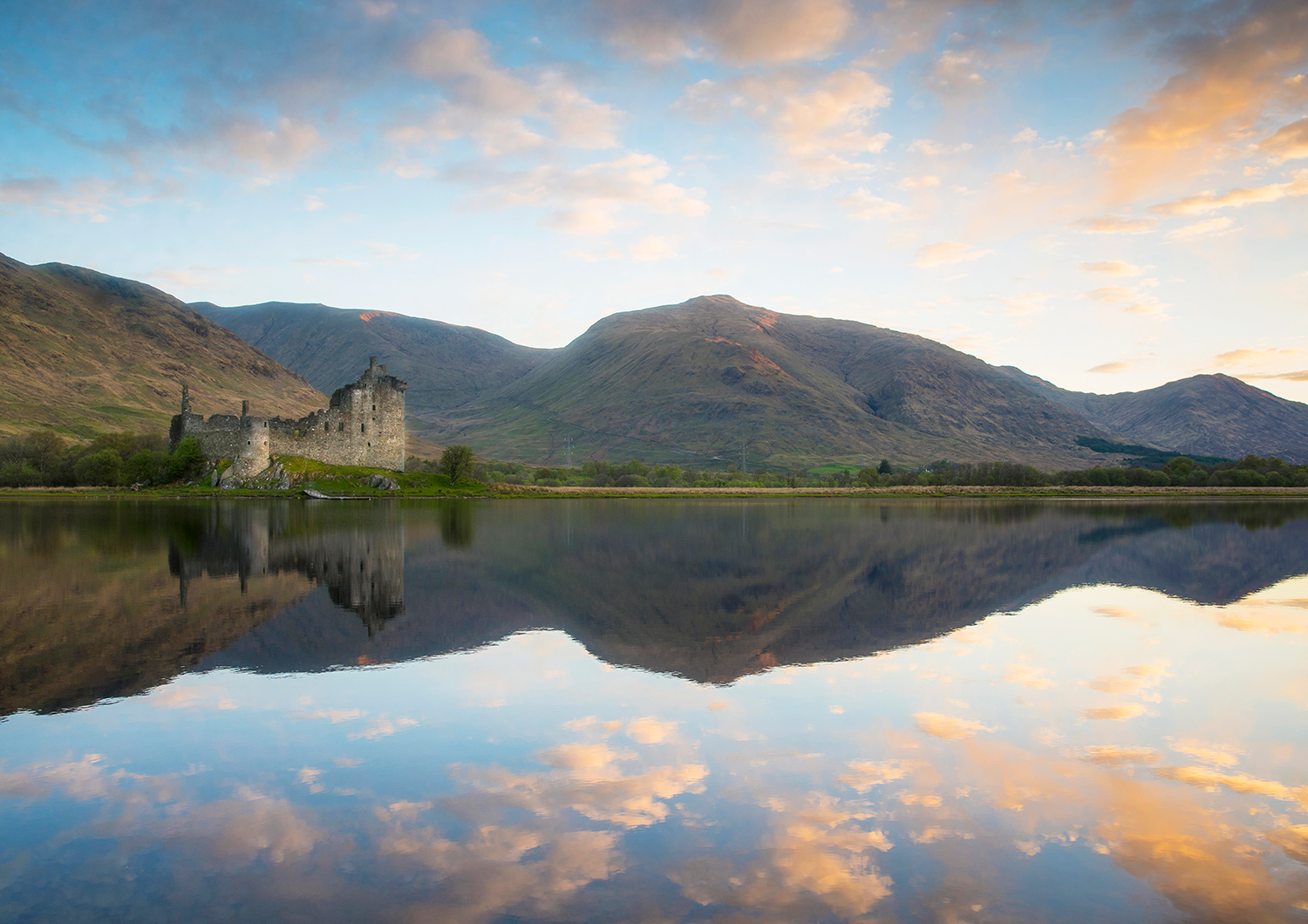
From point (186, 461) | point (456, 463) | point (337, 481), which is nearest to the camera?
point (186, 461)

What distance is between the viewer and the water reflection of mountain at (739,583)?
14.1 meters

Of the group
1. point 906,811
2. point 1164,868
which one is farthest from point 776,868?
point 1164,868

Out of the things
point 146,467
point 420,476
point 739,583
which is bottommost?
point 739,583

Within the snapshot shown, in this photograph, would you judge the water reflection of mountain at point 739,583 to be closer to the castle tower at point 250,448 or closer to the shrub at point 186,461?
the castle tower at point 250,448

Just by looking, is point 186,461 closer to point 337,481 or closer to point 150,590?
point 337,481

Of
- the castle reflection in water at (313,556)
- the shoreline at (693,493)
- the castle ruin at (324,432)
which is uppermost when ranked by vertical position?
the castle ruin at (324,432)

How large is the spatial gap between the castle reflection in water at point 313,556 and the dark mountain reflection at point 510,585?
0.13 meters

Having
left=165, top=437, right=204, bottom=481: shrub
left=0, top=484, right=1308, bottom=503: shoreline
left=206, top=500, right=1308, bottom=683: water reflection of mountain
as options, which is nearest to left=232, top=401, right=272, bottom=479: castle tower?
left=0, top=484, right=1308, bottom=503: shoreline

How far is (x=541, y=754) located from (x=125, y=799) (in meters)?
3.93

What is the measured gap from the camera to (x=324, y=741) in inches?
353

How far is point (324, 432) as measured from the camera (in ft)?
244

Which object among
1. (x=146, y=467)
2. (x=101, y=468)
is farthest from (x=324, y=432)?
(x=101, y=468)

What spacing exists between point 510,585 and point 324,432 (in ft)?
197

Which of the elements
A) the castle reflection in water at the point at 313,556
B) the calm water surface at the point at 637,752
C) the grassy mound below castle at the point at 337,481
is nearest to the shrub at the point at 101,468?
A: the grassy mound below castle at the point at 337,481
